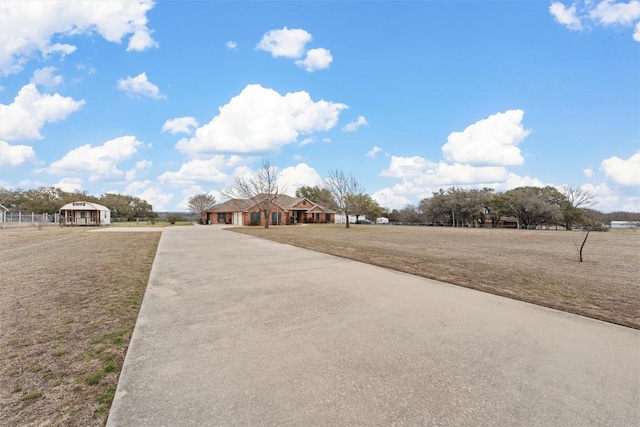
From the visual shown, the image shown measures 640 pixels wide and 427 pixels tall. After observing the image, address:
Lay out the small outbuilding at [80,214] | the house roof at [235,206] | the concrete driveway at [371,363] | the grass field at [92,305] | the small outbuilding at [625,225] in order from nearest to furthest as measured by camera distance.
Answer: the concrete driveway at [371,363]
the grass field at [92,305]
the small outbuilding at [80,214]
the house roof at [235,206]
the small outbuilding at [625,225]

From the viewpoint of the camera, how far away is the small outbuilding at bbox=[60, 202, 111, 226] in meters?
38.8

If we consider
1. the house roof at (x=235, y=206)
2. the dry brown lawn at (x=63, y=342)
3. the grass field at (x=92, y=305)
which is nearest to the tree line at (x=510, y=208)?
the house roof at (x=235, y=206)

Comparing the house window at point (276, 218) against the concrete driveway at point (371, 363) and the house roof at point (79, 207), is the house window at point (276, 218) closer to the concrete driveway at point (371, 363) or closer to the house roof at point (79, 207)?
the house roof at point (79, 207)

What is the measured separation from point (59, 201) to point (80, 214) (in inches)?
704

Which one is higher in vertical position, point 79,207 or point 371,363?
point 79,207

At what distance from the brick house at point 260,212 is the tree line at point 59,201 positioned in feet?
80.2

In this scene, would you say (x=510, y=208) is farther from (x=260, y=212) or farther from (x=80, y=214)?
(x=80, y=214)

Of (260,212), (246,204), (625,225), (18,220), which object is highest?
(246,204)

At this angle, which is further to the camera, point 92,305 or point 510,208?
point 510,208

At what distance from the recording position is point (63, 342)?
3.18 metres

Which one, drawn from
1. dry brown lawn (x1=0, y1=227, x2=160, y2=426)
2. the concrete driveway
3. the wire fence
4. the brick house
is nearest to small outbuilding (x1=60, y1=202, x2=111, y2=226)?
the wire fence

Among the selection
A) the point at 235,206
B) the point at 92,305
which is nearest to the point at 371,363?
the point at 92,305

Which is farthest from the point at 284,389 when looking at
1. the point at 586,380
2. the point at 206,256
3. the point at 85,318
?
the point at 206,256

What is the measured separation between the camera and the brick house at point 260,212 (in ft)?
134
